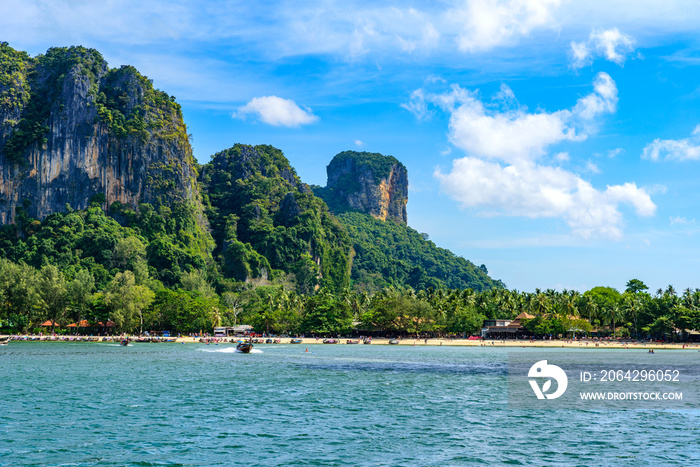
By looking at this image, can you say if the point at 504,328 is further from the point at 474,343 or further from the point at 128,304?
the point at 128,304

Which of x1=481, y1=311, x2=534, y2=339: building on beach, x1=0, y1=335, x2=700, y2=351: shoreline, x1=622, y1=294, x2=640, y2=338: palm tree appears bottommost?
x1=0, y1=335, x2=700, y2=351: shoreline

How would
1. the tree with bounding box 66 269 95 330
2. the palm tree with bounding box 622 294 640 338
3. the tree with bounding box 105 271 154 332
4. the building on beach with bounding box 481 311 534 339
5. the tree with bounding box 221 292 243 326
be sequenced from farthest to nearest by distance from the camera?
the tree with bounding box 221 292 243 326 → the building on beach with bounding box 481 311 534 339 → the palm tree with bounding box 622 294 640 338 → the tree with bounding box 66 269 95 330 → the tree with bounding box 105 271 154 332

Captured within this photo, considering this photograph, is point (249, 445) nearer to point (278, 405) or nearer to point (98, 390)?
point (278, 405)

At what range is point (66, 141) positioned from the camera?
198000 millimetres

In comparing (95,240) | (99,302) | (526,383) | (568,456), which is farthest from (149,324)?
(568,456)

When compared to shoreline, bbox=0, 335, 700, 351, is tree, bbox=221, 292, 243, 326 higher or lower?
higher

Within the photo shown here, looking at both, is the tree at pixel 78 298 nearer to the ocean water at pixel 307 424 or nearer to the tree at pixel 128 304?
the tree at pixel 128 304

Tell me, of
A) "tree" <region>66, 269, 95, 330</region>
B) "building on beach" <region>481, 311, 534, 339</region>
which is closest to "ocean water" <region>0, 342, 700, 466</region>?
"tree" <region>66, 269, 95, 330</region>

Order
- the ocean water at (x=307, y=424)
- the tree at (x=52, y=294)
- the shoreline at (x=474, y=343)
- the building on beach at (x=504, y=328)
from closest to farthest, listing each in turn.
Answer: the ocean water at (x=307, y=424)
the shoreline at (x=474, y=343)
the tree at (x=52, y=294)
the building on beach at (x=504, y=328)

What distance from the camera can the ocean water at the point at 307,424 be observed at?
2642 cm

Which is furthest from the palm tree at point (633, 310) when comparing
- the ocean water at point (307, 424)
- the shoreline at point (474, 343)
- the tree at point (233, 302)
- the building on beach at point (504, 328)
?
the tree at point (233, 302)

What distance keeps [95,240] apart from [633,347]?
141 m

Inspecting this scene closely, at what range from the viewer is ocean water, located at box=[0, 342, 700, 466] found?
26422 mm

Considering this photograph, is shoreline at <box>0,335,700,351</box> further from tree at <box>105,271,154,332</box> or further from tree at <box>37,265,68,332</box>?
tree at <box>37,265,68,332</box>
